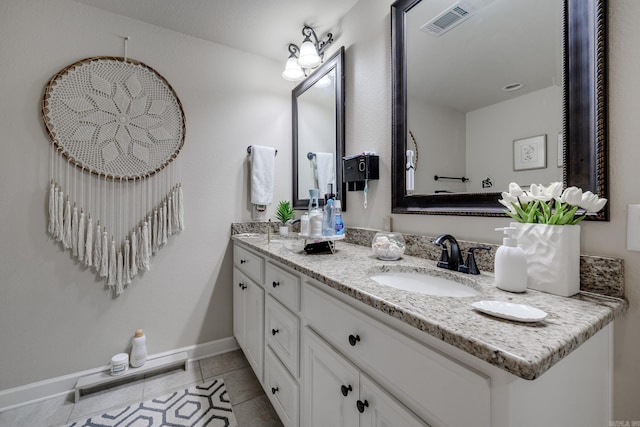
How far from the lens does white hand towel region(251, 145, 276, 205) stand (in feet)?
6.80

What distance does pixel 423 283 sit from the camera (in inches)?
39.7

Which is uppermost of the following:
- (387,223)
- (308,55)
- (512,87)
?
(308,55)

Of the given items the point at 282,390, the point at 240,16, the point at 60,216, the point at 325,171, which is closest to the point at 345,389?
the point at 282,390

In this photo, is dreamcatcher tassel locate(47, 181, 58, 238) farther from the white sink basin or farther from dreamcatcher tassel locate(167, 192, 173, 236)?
the white sink basin

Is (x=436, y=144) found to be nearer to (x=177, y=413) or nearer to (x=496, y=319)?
(x=496, y=319)

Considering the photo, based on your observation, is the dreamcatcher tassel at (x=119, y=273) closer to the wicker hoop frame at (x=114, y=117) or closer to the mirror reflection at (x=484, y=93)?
the wicker hoop frame at (x=114, y=117)

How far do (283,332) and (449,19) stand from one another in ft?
5.09

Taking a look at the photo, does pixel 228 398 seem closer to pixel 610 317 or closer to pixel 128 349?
pixel 128 349

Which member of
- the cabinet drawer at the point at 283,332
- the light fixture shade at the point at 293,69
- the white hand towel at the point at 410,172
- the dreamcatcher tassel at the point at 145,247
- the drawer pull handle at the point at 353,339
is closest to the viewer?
the drawer pull handle at the point at 353,339

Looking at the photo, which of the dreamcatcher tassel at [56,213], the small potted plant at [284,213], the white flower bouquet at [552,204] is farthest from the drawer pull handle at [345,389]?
the dreamcatcher tassel at [56,213]

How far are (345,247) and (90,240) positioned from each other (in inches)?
59.4

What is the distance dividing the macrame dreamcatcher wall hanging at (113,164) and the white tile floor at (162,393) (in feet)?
1.96

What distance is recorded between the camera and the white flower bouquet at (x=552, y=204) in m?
0.70

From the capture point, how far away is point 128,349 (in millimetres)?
1749
